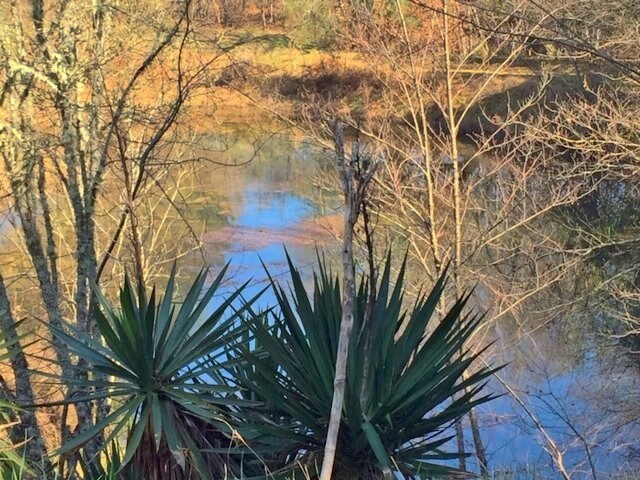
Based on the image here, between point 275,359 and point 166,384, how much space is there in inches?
23.6

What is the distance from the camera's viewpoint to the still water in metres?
8.07

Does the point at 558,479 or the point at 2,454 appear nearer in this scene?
the point at 2,454

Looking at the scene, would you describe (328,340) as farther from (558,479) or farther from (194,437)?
(558,479)

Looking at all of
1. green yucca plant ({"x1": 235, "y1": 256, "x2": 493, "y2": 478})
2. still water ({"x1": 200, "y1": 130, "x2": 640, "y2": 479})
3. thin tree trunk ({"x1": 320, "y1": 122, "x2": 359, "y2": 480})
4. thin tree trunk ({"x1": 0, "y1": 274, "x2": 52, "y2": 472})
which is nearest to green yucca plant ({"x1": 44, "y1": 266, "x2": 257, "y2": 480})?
green yucca plant ({"x1": 235, "y1": 256, "x2": 493, "y2": 478})

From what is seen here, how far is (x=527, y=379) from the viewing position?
408 inches

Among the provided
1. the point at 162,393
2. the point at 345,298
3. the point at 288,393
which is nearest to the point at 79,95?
the point at 162,393

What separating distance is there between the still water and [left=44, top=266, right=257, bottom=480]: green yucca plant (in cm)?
156

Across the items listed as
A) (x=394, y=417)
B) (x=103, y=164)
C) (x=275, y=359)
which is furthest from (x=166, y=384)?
(x=103, y=164)

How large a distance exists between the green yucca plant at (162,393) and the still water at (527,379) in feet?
5.10

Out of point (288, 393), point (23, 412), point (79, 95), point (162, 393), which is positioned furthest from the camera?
point (79, 95)

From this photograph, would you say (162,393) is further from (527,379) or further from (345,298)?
(527,379)

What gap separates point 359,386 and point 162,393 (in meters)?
1.01

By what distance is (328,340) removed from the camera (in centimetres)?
339

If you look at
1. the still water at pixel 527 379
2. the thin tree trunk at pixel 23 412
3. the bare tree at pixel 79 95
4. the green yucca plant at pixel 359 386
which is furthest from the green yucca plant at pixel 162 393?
the thin tree trunk at pixel 23 412
